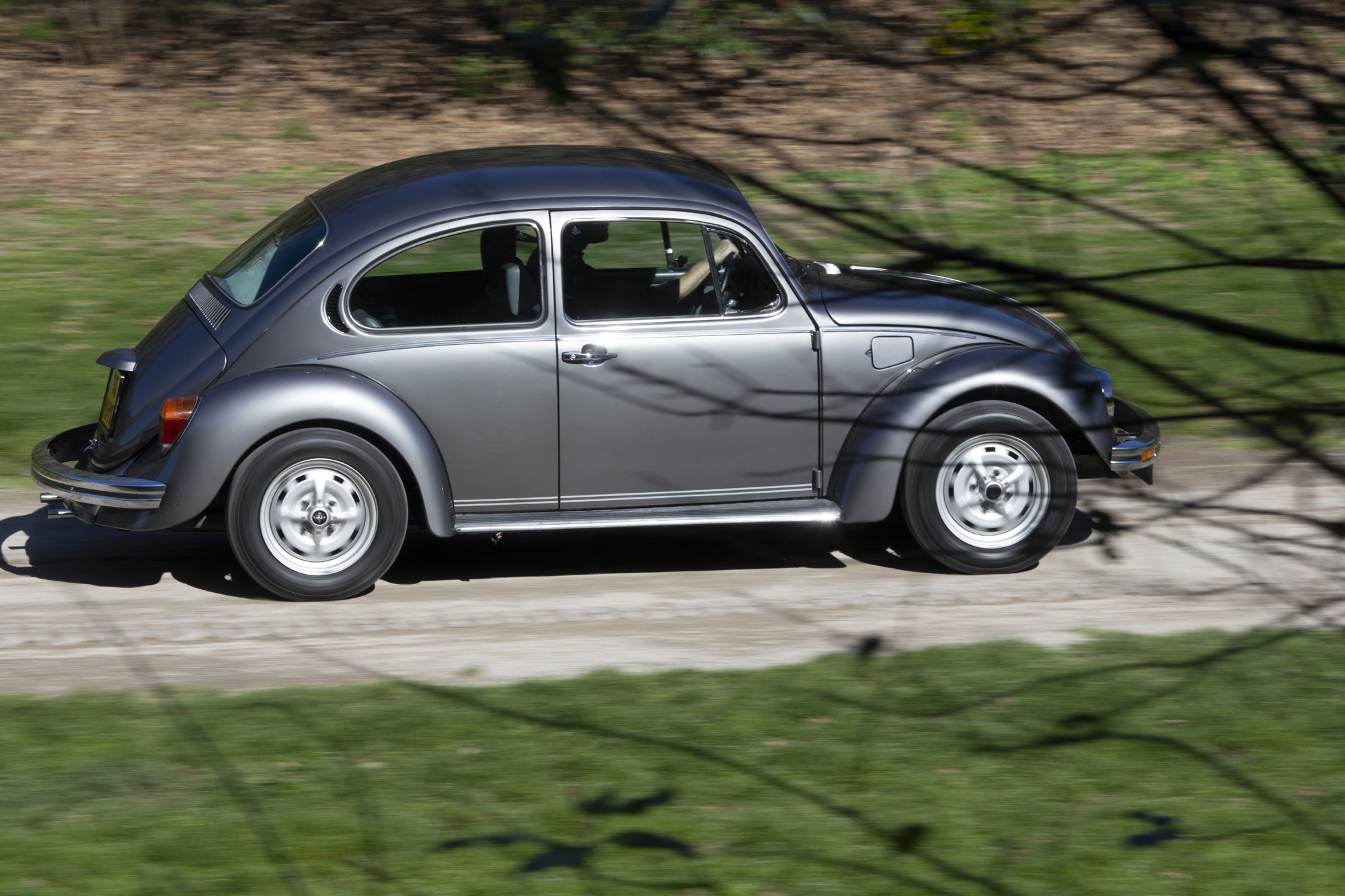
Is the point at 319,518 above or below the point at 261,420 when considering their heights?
below

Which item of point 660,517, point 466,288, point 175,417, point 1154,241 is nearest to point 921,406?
point 660,517

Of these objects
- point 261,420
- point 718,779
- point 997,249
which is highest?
point 997,249

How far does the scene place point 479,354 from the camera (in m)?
6.41

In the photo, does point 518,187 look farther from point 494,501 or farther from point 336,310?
point 494,501

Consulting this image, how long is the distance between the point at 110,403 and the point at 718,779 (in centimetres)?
344

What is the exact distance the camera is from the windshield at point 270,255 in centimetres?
658

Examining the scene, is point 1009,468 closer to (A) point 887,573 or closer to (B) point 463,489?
(A) point 887,573

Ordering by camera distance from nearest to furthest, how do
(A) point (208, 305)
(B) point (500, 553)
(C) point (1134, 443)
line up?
(A) point (208, 305), (C) point (1134, 443), (B) point (500, 553)

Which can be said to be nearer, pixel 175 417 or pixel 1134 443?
pixel 175 417

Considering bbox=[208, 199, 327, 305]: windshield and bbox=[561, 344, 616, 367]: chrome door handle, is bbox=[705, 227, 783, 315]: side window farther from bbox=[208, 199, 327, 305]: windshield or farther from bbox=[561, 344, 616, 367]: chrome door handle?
bbox=[208, 199, 327, 305]: windshield

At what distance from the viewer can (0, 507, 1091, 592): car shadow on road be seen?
7.04m

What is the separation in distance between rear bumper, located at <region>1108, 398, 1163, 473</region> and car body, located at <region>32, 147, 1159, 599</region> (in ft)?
0.08

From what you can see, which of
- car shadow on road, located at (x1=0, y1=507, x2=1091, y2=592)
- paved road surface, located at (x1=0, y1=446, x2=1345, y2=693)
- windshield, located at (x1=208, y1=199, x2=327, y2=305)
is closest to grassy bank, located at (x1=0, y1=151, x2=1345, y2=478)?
car shadow on road, located at (x1=0, y1=507, x2=1091, y2=592)

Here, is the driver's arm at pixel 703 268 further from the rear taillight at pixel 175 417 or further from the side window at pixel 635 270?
the rear taillight at pixel 175 417
